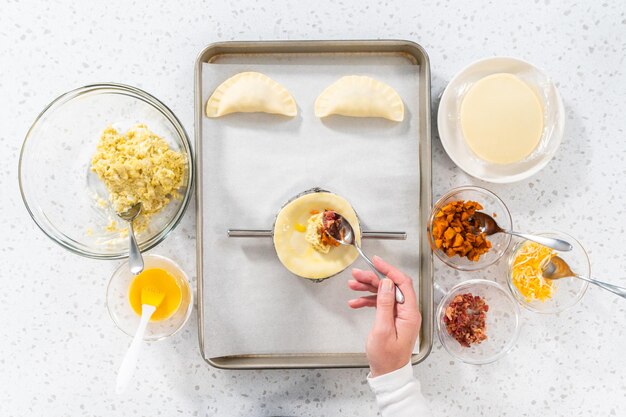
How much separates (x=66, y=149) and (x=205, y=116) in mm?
323

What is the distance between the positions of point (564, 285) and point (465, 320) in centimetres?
27

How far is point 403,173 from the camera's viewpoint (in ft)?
4.06

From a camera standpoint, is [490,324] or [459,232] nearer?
[459,232]

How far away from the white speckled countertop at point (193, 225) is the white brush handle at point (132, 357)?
0.12m

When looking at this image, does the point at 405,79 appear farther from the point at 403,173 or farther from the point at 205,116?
the point at 205,116

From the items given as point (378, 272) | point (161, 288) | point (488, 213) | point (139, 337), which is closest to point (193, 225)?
point (161, 288)

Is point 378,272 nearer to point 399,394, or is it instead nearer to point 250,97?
point 399,394

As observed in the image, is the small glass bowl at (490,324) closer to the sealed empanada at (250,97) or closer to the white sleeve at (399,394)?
the white sleeve at (399,394)

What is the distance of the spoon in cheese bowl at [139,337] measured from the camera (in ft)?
3.66

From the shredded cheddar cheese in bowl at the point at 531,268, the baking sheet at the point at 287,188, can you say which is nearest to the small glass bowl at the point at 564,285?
the shredded cheddar cheese in bowl at the point at 531,268

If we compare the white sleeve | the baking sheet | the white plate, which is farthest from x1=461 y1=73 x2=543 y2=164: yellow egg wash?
the white sleeve

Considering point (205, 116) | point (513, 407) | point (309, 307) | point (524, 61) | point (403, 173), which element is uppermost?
point (524, 61)

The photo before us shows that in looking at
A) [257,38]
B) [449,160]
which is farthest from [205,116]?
[449,160]

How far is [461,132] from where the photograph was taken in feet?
4.09
